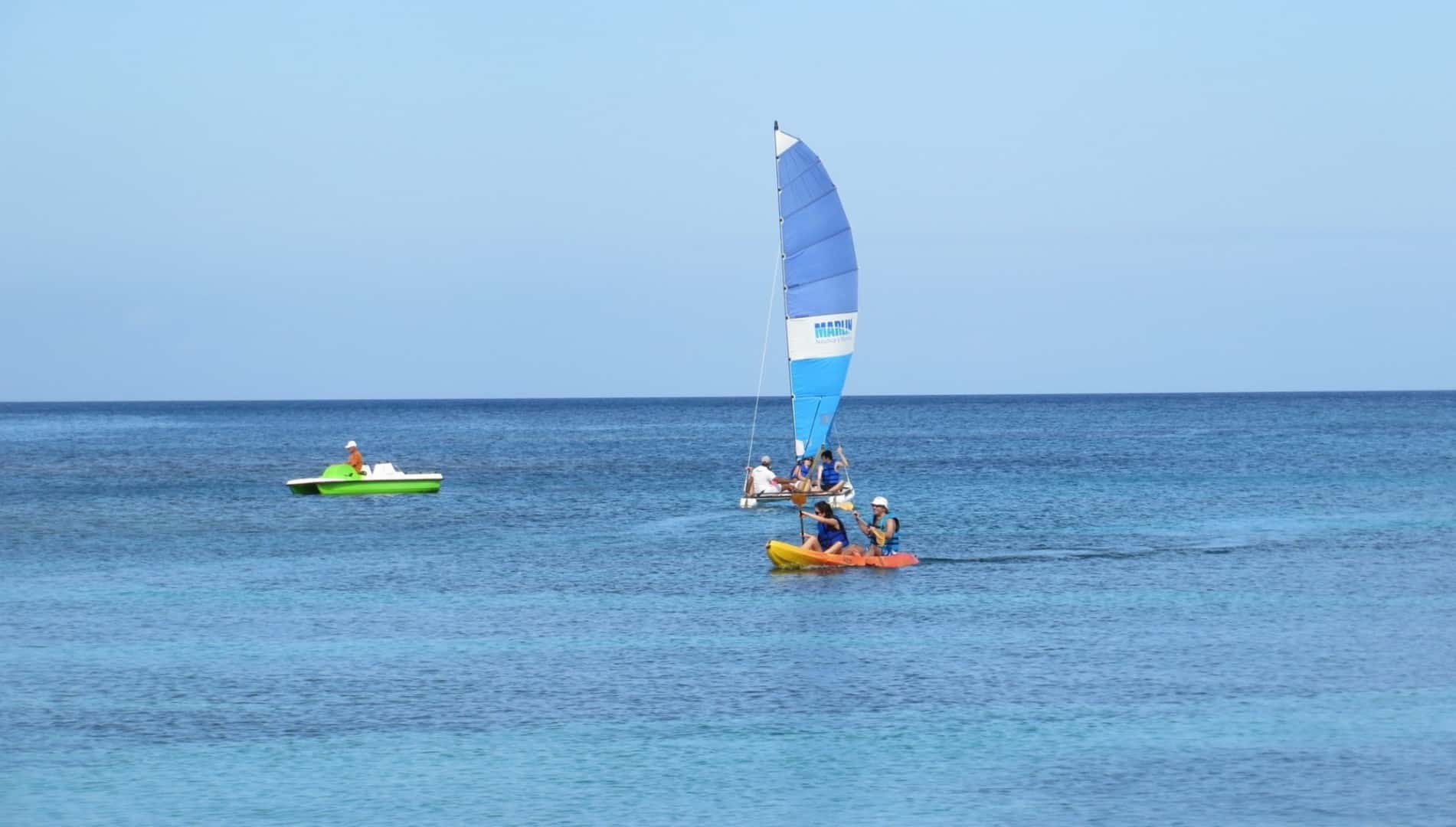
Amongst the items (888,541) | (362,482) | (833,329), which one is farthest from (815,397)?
(362,482)

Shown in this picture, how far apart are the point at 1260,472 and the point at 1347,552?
113 feet

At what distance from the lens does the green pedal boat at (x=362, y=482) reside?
5744 centimetres

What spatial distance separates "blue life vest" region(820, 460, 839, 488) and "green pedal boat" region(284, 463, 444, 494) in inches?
663

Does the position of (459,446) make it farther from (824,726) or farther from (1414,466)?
(824,726)

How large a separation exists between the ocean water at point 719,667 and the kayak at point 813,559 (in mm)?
631

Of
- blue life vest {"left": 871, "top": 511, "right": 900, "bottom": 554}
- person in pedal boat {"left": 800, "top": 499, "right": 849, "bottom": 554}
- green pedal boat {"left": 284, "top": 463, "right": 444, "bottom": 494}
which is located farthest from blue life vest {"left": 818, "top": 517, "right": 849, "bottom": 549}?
green pedal boat {"left": 284, "top": 463, "right": 444, "bottom": 494}

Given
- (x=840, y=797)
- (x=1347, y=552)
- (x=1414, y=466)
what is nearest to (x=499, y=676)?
(x=840, y=797)

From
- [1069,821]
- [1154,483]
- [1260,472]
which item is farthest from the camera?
[1260,472]

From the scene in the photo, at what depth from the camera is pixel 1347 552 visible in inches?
1512

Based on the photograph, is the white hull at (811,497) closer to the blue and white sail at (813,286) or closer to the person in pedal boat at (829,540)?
the blue and white sail at (813,286)

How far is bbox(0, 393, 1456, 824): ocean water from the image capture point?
17.6 metres

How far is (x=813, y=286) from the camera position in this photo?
46500 millimetres

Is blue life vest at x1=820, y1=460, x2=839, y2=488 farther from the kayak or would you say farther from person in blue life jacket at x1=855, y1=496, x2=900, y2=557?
the kayak

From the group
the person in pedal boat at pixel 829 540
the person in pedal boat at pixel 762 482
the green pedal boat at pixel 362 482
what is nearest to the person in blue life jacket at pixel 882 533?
the person in pedal boat at pixel 829 540
